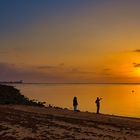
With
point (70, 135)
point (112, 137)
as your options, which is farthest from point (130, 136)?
point (70, 135)

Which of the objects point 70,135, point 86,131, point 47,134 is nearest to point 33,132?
point 47,134

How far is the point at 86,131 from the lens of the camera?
19.6m

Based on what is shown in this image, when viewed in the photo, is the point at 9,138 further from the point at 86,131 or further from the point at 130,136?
the point at 130,136

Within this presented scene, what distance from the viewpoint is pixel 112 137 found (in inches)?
701

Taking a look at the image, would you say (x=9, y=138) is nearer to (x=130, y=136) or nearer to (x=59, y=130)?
(x=59, y=130)

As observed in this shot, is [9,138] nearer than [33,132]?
Yes

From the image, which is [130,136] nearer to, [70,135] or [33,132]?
[70,135]

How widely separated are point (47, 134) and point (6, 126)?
3365mm

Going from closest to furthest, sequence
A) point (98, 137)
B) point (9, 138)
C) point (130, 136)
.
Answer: point (9, 138) → point (98, 137) → point (130, 136)

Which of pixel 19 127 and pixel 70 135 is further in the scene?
pixel 19 127

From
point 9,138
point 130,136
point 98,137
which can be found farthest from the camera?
point 130,136

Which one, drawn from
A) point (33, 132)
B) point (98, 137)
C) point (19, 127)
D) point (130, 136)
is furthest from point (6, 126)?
point (130, 136)

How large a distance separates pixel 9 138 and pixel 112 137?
5443mm

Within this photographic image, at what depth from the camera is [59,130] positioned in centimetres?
1933
